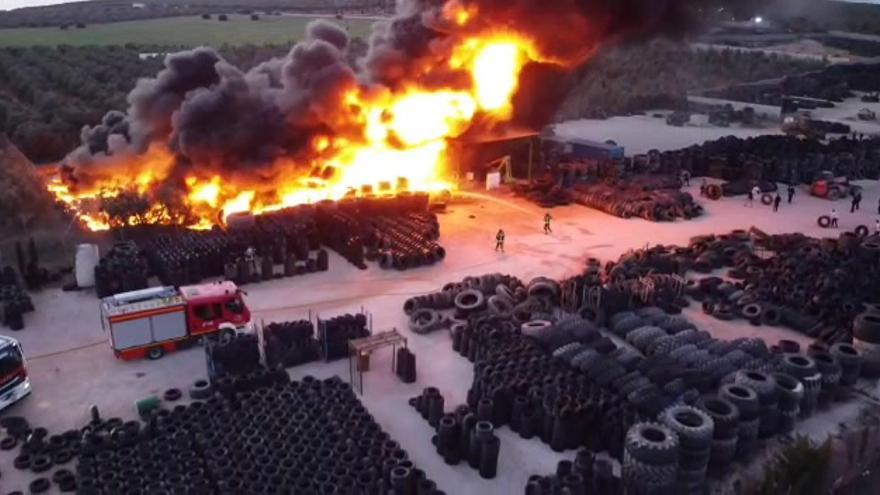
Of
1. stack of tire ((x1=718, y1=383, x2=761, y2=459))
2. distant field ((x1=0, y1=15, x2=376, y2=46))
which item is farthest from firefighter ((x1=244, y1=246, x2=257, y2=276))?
distant field ((x1=0, y1=15, x2=376, y2=46))

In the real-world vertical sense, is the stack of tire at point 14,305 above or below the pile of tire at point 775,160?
below

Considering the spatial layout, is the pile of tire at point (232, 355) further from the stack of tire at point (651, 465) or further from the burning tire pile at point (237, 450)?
the stack of tire at point (651, 465)

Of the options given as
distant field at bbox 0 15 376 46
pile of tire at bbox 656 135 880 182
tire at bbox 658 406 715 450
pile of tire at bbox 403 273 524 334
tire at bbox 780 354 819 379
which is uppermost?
distant field at bbox 0 15 376 46

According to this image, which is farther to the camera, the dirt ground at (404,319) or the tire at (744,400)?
the dirt ground at (404,319)

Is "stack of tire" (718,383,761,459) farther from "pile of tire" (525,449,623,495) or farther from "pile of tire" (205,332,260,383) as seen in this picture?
"pile of tire" (205,332,260,383)

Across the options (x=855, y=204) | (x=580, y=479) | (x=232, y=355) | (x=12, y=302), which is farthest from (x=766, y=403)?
(x=855, y=204)

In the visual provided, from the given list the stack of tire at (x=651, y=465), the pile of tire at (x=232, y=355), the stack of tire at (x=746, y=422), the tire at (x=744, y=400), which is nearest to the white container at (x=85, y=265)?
the pile of tire at (x=232, y=355)
